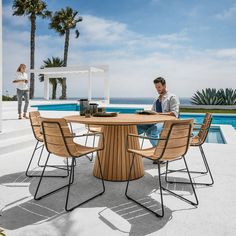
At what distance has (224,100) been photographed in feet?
62.0

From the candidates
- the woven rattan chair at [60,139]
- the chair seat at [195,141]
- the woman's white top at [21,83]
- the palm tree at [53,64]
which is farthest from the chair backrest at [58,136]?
the palm tree at [53,64]

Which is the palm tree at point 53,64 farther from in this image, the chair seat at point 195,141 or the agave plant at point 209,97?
the chair seat at point 195,141

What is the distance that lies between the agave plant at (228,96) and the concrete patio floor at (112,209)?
1629cm

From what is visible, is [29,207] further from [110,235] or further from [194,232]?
[194,232]

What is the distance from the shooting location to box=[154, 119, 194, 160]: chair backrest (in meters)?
2.44

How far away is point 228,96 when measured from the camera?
18.7 m

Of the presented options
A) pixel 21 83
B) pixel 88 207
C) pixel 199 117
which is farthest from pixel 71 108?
pixel 88 207

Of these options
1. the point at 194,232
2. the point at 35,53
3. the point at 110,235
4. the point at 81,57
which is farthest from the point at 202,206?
the point at 81,57

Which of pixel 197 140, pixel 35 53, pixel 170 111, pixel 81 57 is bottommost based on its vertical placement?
pixel 197 140

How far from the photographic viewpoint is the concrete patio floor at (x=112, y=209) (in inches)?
84.3

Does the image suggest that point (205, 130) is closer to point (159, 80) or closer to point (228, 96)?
point (159, 80)

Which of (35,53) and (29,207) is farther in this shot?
(35,53)

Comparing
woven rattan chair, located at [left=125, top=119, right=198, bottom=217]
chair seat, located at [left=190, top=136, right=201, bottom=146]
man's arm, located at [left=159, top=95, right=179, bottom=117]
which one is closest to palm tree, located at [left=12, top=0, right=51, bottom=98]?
man's arm, located at [left=159, top=95, right=179, bottom=117]

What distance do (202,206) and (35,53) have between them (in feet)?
73.7
